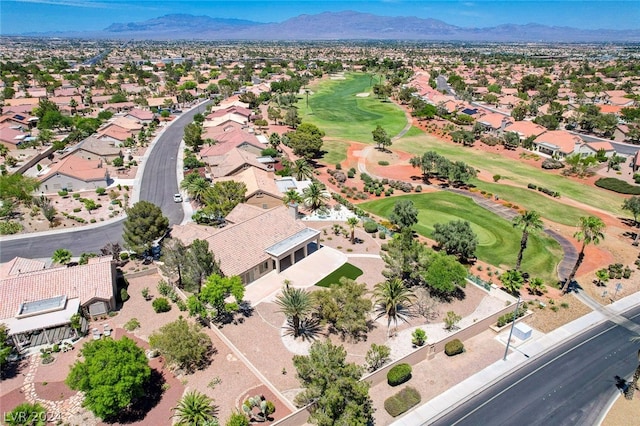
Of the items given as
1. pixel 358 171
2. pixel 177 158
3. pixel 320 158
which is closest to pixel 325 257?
pixel 358 171

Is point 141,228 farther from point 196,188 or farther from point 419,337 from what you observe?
point 419,337

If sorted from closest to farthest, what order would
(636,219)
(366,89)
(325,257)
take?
1. (325,257)
2. (636,219)
3. (366,89)

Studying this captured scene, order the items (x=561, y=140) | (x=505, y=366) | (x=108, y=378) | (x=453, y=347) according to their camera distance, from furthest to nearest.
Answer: (x=561, y=140) → (x=453, y=347) → (x=505, y=366) → (x=108, y=378)

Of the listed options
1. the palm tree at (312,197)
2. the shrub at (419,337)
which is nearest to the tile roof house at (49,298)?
the palm tree at (312,197)

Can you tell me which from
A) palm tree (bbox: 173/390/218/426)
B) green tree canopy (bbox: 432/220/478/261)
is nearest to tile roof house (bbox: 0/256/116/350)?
palm tree (bbox: 173/390/218/426)

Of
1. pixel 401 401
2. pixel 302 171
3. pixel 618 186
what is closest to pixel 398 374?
pixel 401 401

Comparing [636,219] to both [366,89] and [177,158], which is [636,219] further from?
[366,89]

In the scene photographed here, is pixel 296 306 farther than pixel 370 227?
No
